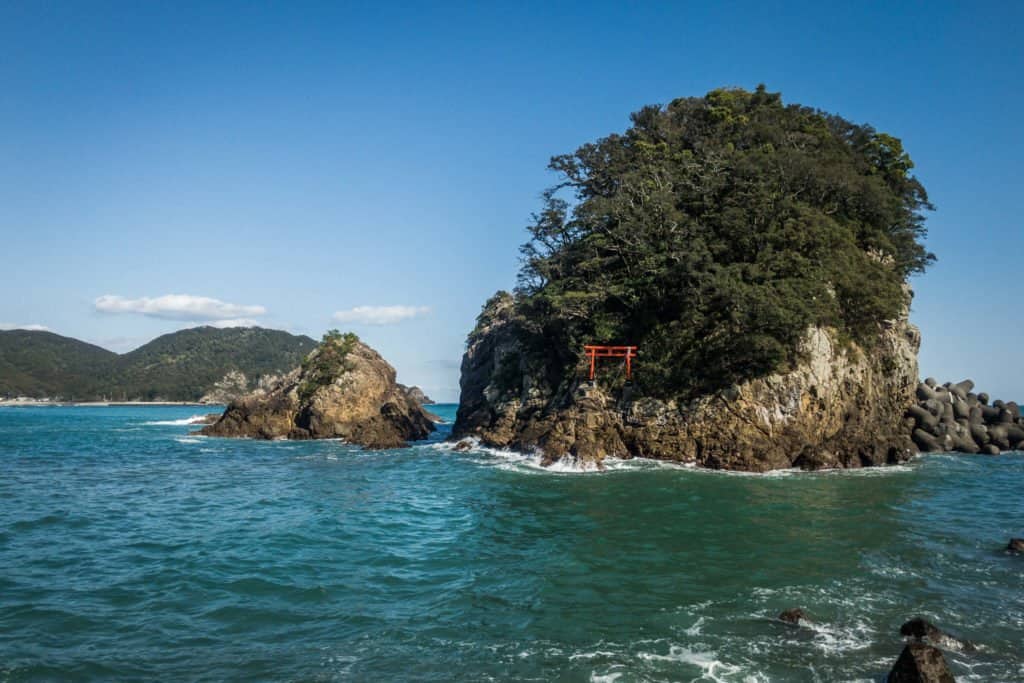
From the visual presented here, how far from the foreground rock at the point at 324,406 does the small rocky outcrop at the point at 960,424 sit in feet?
134

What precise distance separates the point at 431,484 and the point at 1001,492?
25.1 metres

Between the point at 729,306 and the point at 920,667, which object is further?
the point at 729,306

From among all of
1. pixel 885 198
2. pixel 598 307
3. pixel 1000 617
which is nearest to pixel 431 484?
pixel 598 307

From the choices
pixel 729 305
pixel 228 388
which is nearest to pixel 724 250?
pixel 729 305

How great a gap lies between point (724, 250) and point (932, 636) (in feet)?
93.6

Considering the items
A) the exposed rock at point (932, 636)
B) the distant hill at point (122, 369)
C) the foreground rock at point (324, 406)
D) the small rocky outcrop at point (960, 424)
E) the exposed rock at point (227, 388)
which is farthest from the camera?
the distant hill at point (122, 369)

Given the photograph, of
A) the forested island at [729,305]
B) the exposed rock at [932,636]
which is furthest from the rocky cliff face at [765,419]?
the exposed rock at [932,636]

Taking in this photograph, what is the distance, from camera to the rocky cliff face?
33.0 meters

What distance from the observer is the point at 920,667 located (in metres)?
8.73

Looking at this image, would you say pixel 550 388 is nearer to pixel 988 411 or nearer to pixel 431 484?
pixel 431 484

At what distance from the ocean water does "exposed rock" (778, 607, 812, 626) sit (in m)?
0.25

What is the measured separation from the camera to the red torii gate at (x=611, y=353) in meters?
37.2

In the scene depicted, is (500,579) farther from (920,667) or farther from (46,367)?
(46,367)

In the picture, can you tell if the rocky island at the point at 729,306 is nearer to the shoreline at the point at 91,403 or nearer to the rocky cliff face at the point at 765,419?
the rocky cliff face at the point at 765,419
